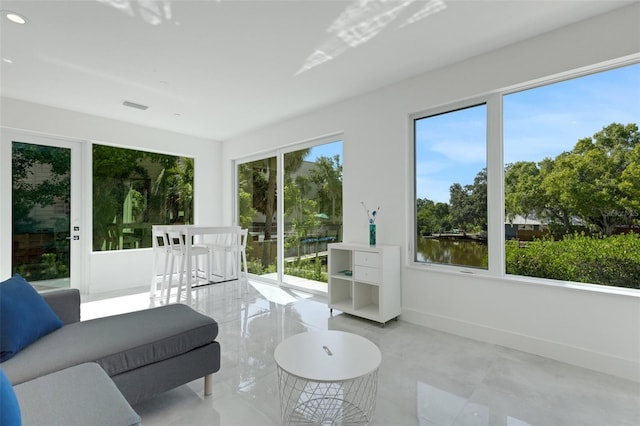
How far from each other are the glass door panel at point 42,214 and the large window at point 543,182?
4703 millimetres

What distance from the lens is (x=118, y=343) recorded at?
164cm

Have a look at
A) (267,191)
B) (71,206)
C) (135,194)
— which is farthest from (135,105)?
(267,191)

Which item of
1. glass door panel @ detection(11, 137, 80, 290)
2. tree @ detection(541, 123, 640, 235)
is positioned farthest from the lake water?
glass door panel @ detection(11, 137, 80, 290)

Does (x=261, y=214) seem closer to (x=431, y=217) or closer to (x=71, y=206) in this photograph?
(x=71, y=206)

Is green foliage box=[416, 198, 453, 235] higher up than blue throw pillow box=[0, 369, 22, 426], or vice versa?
green foliage box=[416, 198, 453, 235]

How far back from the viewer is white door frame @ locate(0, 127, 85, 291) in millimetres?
3775

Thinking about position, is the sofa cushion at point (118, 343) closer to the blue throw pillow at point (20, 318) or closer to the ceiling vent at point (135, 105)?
the blue throw pillow at point (20, 318)

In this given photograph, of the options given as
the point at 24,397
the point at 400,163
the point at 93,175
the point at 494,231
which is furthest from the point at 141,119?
the point at 494,231

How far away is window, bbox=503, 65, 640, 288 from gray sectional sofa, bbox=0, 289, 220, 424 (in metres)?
2.66

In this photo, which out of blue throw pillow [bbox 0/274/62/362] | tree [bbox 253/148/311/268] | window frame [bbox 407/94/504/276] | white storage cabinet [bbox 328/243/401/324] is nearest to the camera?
blue throw pillow [bbox 0/274/62/362]

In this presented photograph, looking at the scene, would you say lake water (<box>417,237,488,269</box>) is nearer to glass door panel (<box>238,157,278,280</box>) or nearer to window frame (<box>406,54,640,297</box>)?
window frame (<box>406,54,640,297</box>)

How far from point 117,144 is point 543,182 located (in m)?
Result: 5.42

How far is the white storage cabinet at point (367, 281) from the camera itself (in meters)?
3.14

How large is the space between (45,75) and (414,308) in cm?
450
